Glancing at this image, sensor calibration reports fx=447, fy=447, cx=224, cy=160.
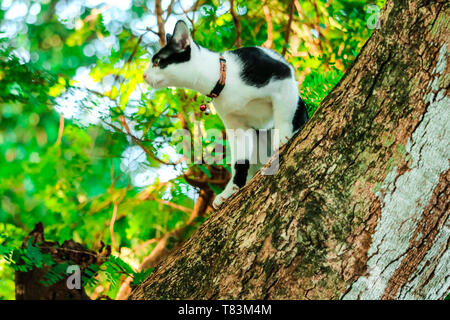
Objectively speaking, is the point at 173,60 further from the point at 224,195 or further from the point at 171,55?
the point at 224,195

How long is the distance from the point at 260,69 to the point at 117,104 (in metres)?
0.93

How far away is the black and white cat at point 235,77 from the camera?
4.92ft

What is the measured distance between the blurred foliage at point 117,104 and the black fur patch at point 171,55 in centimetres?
49

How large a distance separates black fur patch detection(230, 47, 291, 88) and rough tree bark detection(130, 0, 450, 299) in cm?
43

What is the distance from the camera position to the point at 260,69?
1517 millimetres

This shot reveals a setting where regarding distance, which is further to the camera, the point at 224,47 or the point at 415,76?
the point at 224,47

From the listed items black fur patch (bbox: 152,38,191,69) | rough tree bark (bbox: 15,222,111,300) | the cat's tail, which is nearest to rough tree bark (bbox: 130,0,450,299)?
the cat's tail

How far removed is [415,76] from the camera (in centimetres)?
105

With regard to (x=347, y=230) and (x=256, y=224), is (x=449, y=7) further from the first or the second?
(x=256, y=224)

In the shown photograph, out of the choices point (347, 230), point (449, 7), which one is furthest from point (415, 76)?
point (347, 230)

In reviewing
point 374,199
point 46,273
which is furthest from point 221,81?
point 46,273

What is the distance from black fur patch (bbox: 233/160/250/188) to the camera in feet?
5.52

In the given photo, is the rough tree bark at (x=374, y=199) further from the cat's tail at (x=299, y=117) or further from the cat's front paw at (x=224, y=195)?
the cat's front paw at (x=224, y=195)
